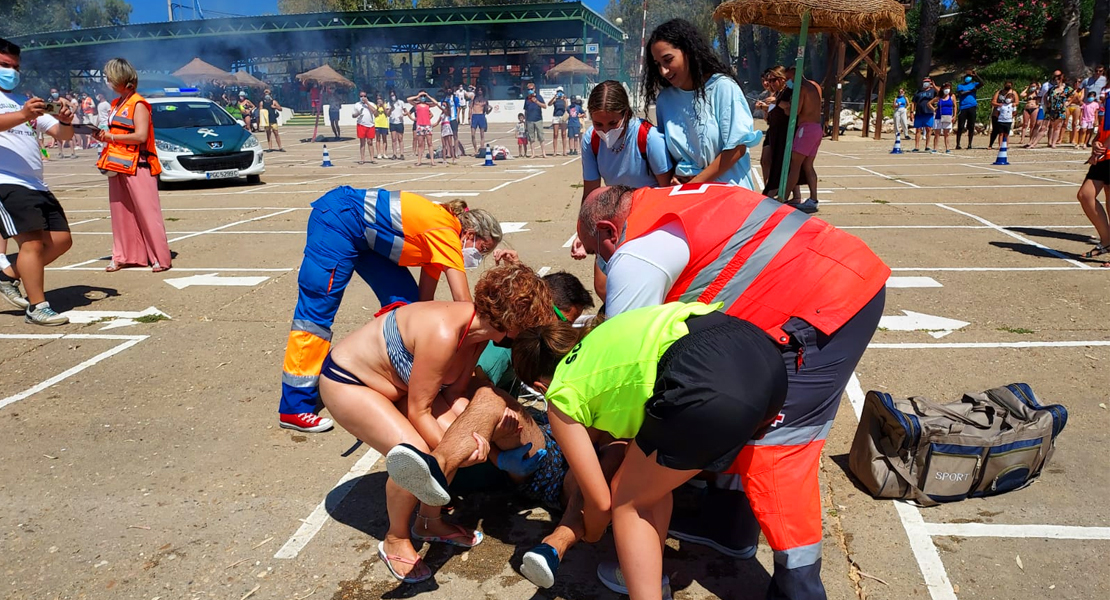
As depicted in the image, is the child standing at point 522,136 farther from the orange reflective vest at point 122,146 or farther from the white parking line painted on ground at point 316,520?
the white parking line painted on ground at point 316,520

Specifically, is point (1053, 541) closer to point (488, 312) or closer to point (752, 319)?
point (752, 319)

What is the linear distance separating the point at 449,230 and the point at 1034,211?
29.7ft

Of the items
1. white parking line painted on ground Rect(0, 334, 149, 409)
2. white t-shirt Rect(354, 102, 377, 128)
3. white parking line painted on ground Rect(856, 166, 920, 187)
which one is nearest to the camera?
white parking line painted on ground Rect(0, 334, 149, 409)

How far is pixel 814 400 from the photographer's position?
8.13 feet

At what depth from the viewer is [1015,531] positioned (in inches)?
123

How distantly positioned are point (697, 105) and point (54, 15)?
242 ft

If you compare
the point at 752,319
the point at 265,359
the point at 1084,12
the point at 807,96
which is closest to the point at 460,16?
the point at 1084,12

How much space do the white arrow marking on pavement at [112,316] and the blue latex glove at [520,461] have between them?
166 inches

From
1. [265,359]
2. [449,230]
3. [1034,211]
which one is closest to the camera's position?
[449,230]

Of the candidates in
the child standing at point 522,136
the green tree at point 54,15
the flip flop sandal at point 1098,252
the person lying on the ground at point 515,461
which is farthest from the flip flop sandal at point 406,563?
the green tree at point 54,15

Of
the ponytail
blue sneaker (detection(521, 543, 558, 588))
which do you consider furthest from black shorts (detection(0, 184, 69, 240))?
blue sneaker (detection(521, 543, 558, 588))

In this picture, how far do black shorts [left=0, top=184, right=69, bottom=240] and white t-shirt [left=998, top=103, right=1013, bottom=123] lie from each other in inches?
731

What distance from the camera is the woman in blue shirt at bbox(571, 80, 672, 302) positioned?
3975mm

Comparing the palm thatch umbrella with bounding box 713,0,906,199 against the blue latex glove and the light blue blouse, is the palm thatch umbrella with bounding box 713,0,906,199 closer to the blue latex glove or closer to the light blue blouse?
the light blue blouse
